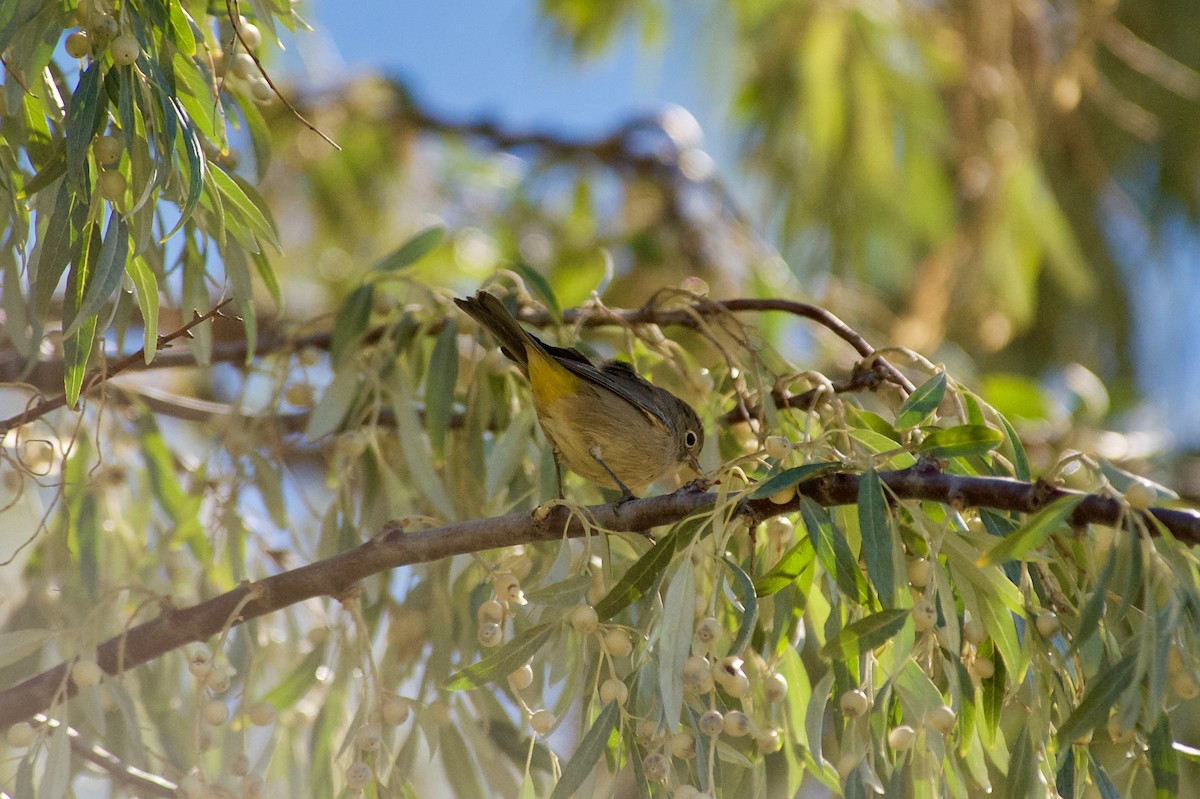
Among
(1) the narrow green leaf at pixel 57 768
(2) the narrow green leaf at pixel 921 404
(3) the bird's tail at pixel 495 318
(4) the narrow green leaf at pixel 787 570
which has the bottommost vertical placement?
(1) the narrow green leaf at pixel 57 768

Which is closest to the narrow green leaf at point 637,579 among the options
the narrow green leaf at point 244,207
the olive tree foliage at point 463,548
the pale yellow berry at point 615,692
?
the olive tree foliage at point 463,548

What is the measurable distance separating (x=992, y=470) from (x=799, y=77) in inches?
154

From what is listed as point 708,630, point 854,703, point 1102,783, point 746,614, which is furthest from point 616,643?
point 1102,783

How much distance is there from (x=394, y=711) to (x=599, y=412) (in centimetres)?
88

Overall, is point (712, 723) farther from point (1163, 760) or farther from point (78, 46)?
point (78, 46)

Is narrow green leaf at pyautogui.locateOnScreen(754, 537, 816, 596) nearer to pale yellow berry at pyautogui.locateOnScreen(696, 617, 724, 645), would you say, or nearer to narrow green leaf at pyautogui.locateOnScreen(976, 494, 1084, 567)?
pale yellow berry at pyautogui.locateOnScreen(696, 617, 724, 645)

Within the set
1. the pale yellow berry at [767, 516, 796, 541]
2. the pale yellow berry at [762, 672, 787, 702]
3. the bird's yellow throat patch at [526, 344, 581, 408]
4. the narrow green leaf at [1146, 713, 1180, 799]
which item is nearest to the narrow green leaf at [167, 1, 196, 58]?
the bird's yellow throat patch at [526, 344, 581, 408]

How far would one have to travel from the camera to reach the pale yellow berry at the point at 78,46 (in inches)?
73.5

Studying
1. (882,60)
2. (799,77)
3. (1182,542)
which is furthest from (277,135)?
(1182,542)

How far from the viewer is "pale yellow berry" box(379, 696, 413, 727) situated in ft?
7.13

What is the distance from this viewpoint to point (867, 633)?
5.74 feet

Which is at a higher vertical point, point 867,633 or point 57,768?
point 867,633

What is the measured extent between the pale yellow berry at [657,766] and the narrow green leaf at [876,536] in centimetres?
39

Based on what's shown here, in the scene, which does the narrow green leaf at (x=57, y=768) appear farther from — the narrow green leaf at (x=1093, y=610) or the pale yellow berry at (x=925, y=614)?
the narrow green leaf at (x=1093, y=610)
